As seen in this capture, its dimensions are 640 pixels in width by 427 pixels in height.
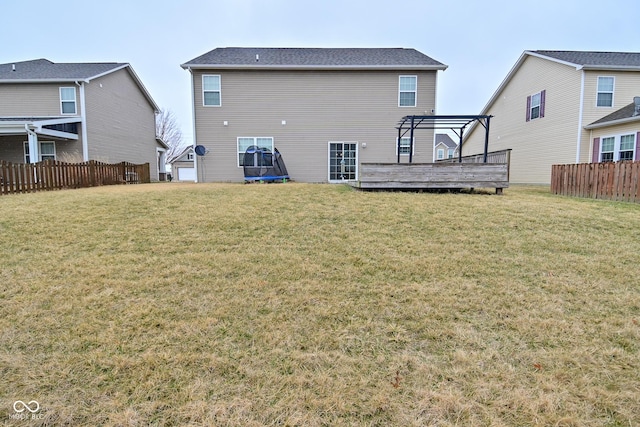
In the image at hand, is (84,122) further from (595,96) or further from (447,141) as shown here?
(447,141)

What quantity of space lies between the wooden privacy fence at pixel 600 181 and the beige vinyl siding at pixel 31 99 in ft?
70.8

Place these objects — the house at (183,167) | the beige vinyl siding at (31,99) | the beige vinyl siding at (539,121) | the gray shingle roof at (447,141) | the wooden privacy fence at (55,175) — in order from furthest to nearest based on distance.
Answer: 1. the gray shingle roof at (447,141)
2. the house at (183,167)
3. the beige vinyl siding at (31,99)
4. the beige vinyl siding at (539,121)
5. the wooden privacy fence at (55,175)

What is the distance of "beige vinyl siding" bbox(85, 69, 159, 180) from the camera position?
1781 centimetres

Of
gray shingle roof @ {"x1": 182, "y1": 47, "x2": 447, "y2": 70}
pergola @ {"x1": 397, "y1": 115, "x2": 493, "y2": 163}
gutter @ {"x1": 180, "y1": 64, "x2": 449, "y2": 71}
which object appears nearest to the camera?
pergola @ {"x1": 397, "y1": 115, "x2": 493, "y2": 163}

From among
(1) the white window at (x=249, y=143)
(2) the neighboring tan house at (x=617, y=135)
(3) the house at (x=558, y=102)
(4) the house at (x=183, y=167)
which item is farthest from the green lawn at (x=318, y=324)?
(4) the house at (x=183, y=167)

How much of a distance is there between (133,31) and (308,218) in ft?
85.3

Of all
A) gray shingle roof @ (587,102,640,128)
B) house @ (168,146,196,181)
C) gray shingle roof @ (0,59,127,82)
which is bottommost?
house @ (168,146,196,181)

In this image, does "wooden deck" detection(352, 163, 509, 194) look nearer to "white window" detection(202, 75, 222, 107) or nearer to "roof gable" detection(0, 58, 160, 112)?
"white window" detection(202, 75, 222, 107)

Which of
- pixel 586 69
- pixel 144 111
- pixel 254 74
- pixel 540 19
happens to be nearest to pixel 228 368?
pixel 254 74

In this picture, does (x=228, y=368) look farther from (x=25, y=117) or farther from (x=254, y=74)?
(x=25, y=117)

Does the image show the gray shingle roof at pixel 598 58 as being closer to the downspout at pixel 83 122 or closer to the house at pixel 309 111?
the house at pixel 309 111

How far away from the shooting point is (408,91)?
1608 centimetres

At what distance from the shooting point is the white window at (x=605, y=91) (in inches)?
606

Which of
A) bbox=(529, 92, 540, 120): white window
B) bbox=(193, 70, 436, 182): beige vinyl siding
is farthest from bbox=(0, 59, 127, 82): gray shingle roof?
bbox=(529, 92, 540, 120): white window
